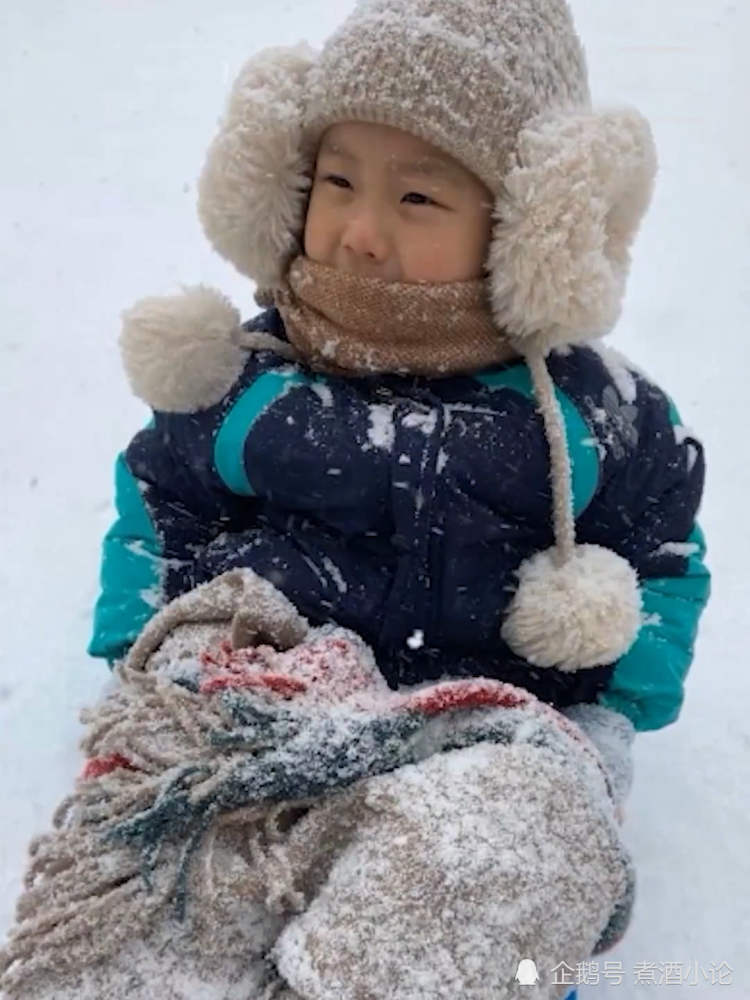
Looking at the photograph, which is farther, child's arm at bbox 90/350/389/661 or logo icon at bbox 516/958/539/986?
child's arm at bbox 90/350/389/661

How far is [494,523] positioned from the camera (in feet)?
3.83

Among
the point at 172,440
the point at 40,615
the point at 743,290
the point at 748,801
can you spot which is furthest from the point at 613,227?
the point at 743,290

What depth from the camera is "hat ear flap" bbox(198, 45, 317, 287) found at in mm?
1168

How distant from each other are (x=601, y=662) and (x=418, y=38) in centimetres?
62

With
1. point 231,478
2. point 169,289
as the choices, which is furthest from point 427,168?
point 169,289

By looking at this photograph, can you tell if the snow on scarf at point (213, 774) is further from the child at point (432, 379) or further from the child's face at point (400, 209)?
the child's face at point (400, 209)

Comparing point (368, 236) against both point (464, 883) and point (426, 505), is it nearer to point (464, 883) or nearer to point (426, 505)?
point (426, 505)

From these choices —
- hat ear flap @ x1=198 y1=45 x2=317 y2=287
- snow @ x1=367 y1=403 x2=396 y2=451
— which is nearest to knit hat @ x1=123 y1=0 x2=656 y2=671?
hat ear flap @ x1=198 y1=45 x2=317 y2=287

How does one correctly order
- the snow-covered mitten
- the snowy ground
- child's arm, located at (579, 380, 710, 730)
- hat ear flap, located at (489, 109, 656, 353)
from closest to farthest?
1. the snow-covered mitten
2. hat ear flap, located at (489, 109, 656, 353)
3. child's arm, located at (579, 380, 710, 730)
4. the snowy ground

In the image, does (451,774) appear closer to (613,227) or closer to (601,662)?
(601,662)

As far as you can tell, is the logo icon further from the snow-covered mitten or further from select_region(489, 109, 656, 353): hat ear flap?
select_region(489, 109, 656, 353): hat ear flap

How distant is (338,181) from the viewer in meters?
1.15

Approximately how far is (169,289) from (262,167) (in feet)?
4.07

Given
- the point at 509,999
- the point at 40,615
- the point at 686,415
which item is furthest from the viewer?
the point at 686,415
